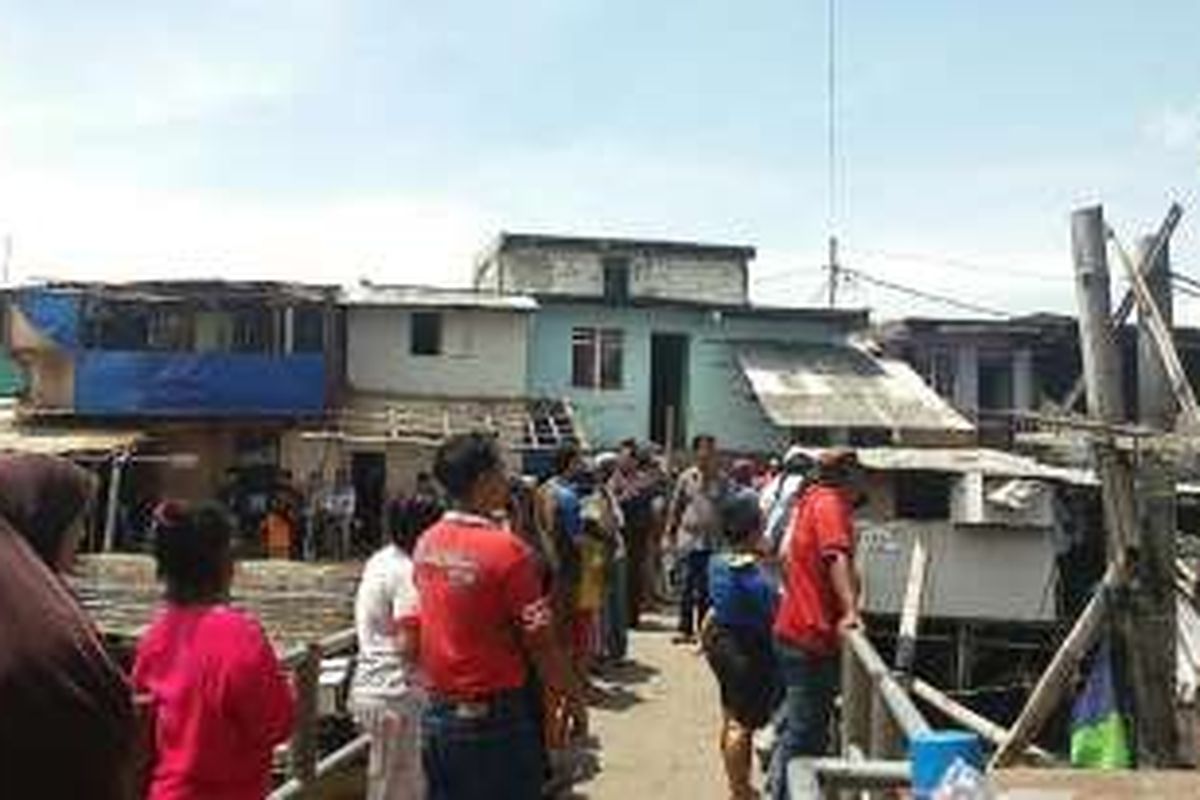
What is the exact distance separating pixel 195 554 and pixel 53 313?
35.3 metres

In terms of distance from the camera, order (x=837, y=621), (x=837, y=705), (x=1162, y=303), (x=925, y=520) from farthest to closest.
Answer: (x=925, y=520) < (x=1162, y=303) < (x=837, y=705) < (x=837, y=621)

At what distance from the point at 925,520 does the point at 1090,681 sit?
1183cm

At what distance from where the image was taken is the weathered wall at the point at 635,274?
4606 centimetres

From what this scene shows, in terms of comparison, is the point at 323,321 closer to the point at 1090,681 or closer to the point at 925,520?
the point at 925,520

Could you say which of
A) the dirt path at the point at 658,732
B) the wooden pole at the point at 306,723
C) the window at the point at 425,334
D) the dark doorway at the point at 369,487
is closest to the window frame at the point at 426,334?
the window at the point at 425,334

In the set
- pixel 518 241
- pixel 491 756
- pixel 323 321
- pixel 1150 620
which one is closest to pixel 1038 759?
pixel 1150 620

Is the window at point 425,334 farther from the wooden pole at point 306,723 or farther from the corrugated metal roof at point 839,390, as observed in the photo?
the wooden pole at point 306,723

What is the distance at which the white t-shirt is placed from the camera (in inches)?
320

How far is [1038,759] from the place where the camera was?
37.1 ft

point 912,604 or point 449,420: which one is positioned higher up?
point 449,420

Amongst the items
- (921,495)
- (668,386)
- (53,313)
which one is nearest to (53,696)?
(921,495)

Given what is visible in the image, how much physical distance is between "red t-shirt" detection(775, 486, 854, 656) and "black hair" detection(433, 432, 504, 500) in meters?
2.45

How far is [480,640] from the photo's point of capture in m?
6.73

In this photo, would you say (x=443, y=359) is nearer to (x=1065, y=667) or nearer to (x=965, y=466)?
(x=965, y=466)
